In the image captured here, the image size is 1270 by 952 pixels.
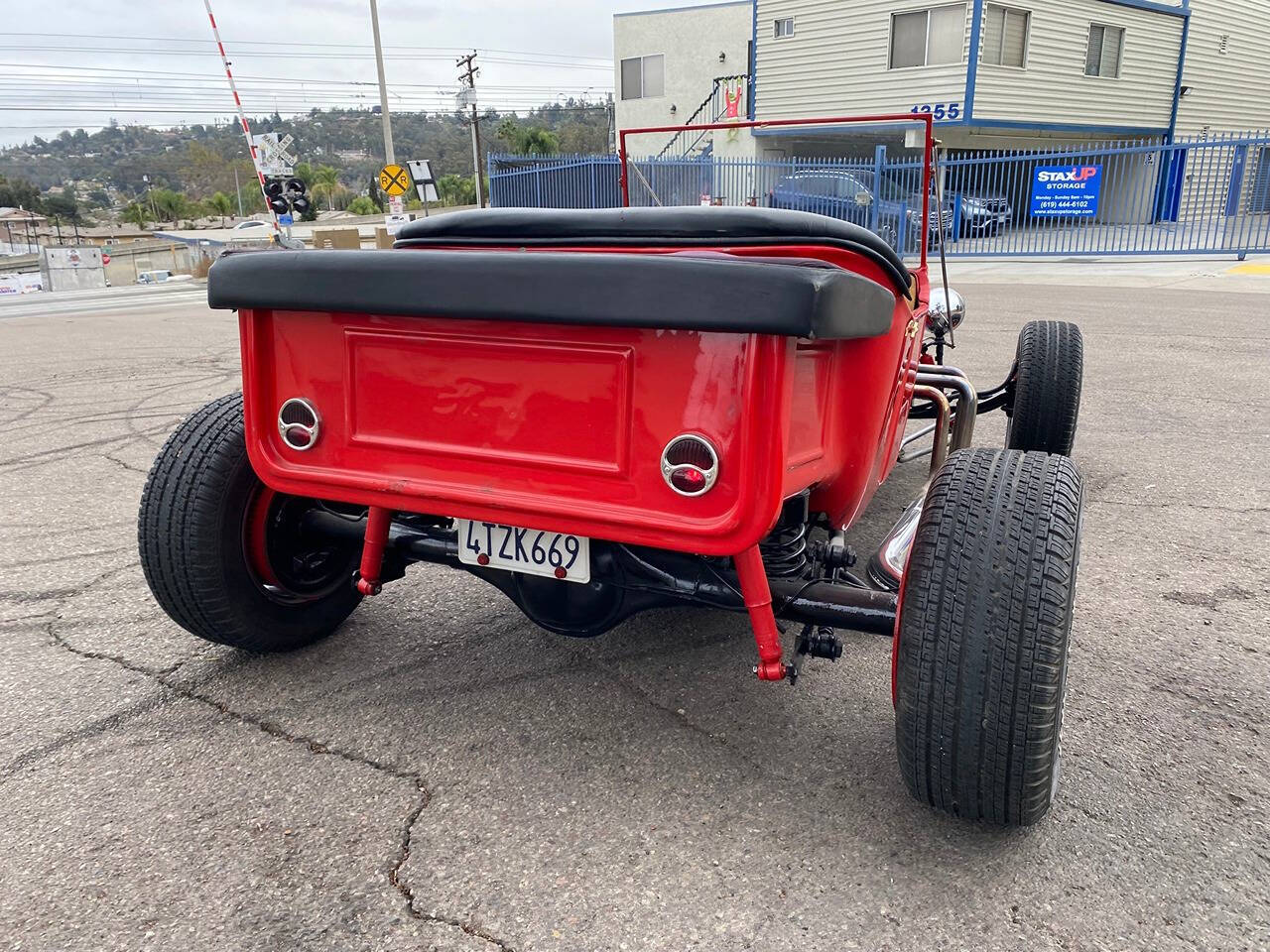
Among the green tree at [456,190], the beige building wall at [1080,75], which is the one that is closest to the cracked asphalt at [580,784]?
the beige building wall at [1080,75]

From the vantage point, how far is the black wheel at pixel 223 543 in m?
2.54

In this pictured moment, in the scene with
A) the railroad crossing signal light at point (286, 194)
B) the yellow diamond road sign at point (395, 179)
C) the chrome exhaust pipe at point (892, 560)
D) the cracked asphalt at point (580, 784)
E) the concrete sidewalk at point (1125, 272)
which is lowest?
the cracked asphalt at point (580, 784)

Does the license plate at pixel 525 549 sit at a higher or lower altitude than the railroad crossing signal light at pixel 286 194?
lower

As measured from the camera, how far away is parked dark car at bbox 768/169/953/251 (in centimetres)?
413

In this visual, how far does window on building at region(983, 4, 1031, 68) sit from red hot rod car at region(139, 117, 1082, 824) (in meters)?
22.4

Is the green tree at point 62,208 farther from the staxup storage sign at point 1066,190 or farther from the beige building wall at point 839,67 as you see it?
the staxup storage sign at point 1066,190

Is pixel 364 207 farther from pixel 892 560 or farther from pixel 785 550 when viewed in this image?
pixel 785 550

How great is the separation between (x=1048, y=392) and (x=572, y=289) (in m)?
3.21

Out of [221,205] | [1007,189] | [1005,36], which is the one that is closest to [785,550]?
[1007,189]

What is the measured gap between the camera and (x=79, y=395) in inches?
285

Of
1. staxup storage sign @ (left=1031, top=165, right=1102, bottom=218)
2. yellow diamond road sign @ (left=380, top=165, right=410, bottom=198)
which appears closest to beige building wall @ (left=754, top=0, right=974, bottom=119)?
Answer: staxup storage sign @ (left=1031, top=165, right=1102, bottom=218)

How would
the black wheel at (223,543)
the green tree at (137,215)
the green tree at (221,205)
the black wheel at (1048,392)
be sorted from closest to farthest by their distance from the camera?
the black wheel at (223,543) → the black wheel at (1048,392) → the green tree at (137,215) → the green tree at (221,205)

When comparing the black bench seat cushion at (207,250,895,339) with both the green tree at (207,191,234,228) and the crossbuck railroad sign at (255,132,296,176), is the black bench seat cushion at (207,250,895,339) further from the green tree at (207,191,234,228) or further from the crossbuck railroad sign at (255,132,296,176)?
the green tree at (207,191,234,228)

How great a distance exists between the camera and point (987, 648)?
6.05ft
